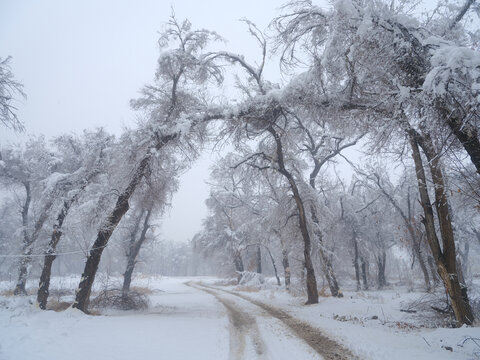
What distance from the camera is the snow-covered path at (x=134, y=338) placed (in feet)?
15.7

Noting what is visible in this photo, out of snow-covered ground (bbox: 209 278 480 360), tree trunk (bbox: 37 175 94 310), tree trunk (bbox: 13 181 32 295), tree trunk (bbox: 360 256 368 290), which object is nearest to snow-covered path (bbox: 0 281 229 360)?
snow-covered ground (bbox: 209 278 480 360)

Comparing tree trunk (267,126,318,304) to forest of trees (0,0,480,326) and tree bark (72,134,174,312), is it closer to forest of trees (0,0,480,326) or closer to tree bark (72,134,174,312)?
forest of trees (0,0,480,326)

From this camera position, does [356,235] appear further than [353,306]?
Yes

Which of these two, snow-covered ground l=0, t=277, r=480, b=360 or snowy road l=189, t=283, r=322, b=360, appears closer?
snow-covered ground l=0, t=277, r=480, b=360

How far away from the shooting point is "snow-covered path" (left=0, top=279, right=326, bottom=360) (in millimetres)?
4785

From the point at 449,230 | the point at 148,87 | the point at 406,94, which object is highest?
the point at 148,87

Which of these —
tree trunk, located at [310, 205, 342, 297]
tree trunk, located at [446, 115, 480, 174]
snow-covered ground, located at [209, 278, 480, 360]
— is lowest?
snow-covered ground, located at [209, 278, 480, 360]

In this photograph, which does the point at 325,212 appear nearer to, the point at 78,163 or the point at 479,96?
the point at 479,96

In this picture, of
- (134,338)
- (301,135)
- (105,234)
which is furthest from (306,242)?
(105,234)

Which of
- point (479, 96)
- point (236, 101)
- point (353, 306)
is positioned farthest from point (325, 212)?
point (479, 96)

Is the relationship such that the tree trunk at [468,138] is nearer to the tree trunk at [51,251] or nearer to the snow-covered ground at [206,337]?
the snow-covered ground at [206,337]

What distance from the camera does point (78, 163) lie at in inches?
522

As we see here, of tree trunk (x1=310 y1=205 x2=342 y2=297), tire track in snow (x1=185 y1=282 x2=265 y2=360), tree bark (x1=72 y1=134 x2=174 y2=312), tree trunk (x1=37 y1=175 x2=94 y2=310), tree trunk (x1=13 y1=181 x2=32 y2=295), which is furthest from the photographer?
tree trunk (x1=310 y1=205 x2=342 y2=297)

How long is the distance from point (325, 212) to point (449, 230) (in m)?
8.36
